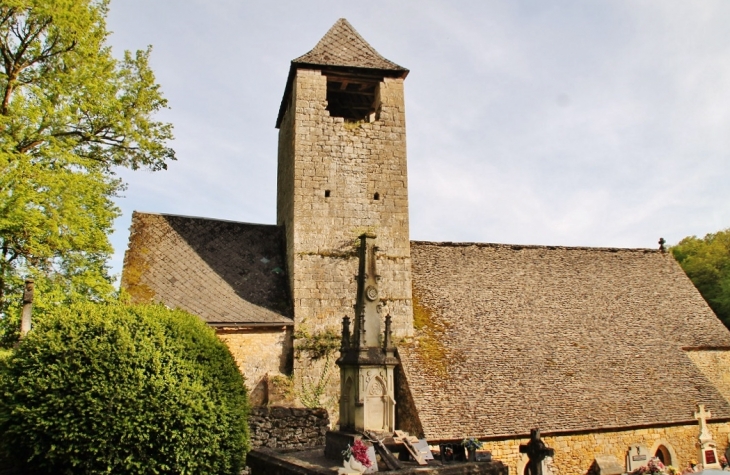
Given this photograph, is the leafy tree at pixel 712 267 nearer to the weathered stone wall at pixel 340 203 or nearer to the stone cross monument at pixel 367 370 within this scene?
the weathered stone wall at pixel 340 203

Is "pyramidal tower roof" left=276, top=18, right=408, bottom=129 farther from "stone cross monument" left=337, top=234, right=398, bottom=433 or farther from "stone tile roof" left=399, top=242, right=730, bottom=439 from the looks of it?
"stone cross monument" left=337, top=234, right=398, bottom=433

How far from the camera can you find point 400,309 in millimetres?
14828

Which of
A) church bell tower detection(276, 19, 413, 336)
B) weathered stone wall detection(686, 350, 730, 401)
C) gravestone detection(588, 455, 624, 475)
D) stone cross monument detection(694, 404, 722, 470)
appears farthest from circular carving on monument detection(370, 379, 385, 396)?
weathered stone wall detection(686, 350, 730, 401)

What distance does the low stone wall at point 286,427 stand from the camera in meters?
10.3

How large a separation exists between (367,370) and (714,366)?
13246mm

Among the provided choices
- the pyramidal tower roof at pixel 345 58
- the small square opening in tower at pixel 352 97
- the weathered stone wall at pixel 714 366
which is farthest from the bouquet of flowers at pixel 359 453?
the weathered stone wall at pixel 714 366

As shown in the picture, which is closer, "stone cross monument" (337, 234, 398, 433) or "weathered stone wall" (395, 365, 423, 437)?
"stone cross monument" (337, 234, 398, 433)

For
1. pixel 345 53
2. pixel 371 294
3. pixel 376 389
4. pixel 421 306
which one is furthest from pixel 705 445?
pixel 345 53

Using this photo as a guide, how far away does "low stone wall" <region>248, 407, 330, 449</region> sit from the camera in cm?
1028

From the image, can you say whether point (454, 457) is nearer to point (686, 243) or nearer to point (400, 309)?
point (400, 309)

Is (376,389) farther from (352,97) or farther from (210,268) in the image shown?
(352,97)

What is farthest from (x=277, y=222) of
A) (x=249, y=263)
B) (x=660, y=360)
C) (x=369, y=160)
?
(x=660, y=360)

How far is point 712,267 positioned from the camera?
98.1 feet

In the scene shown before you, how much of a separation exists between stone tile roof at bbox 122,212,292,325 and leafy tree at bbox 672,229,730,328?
22676 millimetres
